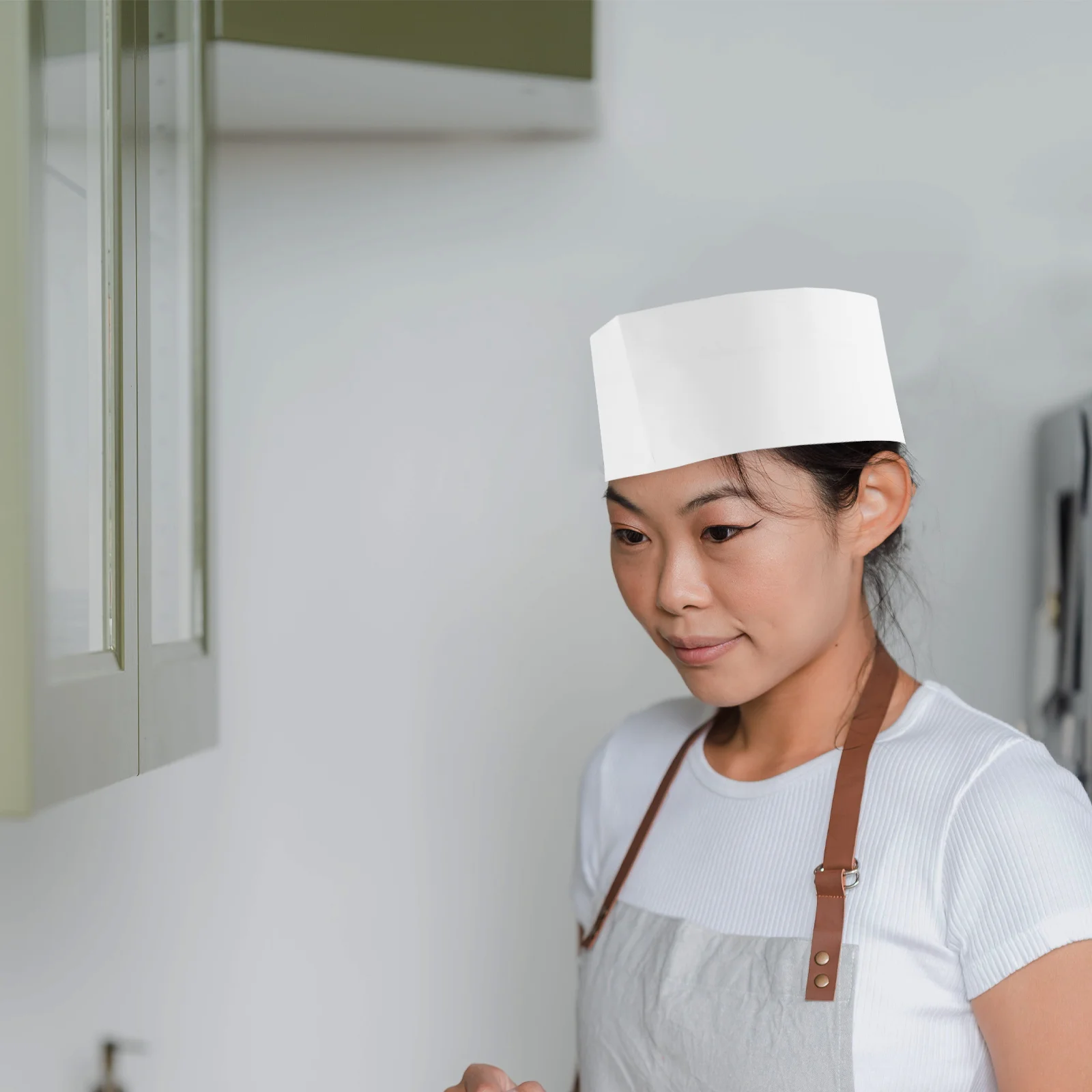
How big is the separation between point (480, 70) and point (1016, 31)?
60 cm

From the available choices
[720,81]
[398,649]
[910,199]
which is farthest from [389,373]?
[910,199]

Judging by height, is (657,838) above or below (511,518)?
below

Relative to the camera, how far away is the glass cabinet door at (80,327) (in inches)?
26.9

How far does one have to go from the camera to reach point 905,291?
4.35 ft

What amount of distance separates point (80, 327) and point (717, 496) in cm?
42

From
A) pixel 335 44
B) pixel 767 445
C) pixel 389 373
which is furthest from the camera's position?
pixel 389 373

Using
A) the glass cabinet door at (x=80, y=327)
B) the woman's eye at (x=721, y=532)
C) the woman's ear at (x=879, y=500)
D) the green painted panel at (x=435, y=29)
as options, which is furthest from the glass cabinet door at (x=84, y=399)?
the woman's ear at (x=879, y=500)

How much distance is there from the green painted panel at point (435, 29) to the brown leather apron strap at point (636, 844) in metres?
0.68

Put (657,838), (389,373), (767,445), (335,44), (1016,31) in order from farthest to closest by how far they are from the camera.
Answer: (389,373), (1016,31), (335,44), (657,838), (767,445)

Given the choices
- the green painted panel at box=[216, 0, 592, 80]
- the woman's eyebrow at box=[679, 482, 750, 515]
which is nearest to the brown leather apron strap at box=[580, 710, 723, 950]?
the woman's eyebrow at box=[679, 482, 750, 515]

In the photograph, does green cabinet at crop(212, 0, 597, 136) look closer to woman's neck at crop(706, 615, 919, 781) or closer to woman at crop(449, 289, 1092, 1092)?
woman at crop(449, 289, 1092, 1092)

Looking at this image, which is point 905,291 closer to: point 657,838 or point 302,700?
point 657,838

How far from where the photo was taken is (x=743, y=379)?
2.69 feet

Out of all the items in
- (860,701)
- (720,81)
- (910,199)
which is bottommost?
(860,701)
